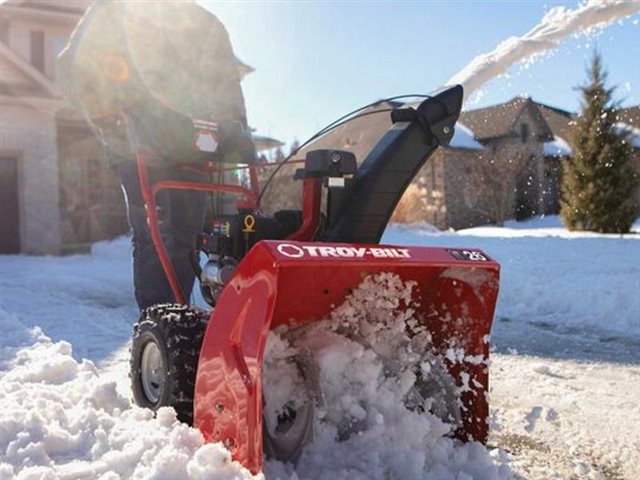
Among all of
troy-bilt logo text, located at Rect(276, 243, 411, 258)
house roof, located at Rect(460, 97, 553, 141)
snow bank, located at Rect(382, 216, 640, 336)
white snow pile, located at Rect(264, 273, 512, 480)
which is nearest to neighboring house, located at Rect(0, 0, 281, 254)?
snow bank, located at Rect(382, 216, 640, 336)

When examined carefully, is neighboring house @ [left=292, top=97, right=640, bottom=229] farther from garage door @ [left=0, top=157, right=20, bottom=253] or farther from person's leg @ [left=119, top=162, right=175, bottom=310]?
person's leg @ [left=119, top=162, right=175, bottom=310]

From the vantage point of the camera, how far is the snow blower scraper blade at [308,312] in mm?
1785

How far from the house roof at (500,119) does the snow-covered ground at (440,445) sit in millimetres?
20394

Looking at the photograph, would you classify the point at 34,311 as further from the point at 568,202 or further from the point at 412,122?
the point at 568,202

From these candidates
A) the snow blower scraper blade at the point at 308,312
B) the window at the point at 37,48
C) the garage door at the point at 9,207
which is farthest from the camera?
the window at the point at 37,48

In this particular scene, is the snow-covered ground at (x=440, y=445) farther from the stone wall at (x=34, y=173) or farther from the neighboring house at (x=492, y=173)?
the neighboring house at (x=492, y=173)

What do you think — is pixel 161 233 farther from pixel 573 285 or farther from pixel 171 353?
pixel 573 285

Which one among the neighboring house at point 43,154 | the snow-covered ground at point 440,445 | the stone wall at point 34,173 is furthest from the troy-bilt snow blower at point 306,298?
the stone wall at point 34,173

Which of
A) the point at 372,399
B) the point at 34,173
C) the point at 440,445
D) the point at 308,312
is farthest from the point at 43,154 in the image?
the point at 440,445

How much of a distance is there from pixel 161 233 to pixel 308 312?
3.58ft

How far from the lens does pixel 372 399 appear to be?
Result: 215 centimetres

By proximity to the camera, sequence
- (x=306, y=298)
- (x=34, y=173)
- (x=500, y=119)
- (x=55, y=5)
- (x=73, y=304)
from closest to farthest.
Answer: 1. (x=306, y=298)
2. (x=73, y=304)
3. (x=34, y=173)
4. (x=55, y=5)
5. (x=500, y=119)

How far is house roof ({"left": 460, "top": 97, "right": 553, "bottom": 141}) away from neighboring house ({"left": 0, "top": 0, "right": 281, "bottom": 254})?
16.3 meters

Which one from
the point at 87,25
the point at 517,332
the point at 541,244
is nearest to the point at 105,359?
the point at 87,25
